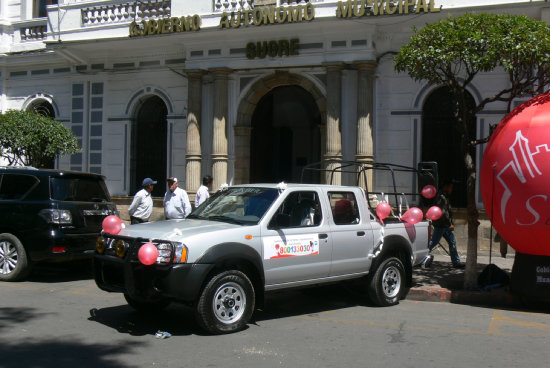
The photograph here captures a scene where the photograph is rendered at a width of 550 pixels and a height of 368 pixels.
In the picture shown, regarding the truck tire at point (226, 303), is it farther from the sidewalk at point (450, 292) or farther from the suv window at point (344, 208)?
the sidewalk at point (450, 292)

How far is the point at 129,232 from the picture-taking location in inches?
270

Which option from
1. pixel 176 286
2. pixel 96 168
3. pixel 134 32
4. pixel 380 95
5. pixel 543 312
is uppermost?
pixel 134 32

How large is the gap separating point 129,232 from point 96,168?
1091 cm

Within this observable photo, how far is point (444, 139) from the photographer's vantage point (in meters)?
14.0

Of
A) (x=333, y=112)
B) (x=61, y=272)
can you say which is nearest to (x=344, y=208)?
(x=61, y=272)

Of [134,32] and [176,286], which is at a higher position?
[134,32]

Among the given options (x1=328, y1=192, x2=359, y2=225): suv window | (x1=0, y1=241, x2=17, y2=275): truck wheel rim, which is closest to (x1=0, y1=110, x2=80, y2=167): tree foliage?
(x1=0, y1=241, x2=17, y2=275): truck wheel rim

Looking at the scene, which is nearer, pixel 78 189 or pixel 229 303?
pixel 229 303

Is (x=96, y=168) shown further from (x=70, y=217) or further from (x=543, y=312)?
(x=543, y=312)

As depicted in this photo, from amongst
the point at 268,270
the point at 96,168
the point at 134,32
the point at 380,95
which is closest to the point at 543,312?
the point at 268,270

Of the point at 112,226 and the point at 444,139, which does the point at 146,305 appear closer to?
the point at 112,226

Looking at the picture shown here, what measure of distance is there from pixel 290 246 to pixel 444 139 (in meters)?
7.94

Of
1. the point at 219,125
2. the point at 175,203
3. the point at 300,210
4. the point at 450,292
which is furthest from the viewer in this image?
the point at 219,125

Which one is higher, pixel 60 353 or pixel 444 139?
pixel 444 139
